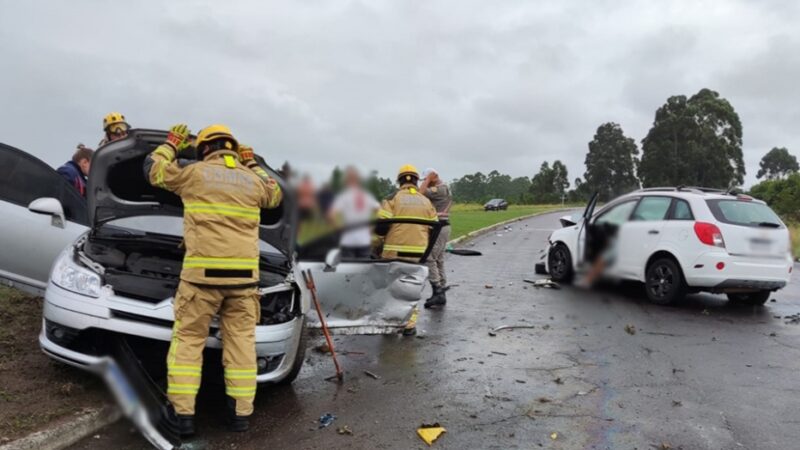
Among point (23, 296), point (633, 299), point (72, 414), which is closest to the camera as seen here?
point (72, 414)

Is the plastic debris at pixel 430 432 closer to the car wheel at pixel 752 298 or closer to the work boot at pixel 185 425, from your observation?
the work boot at pixel 185 425

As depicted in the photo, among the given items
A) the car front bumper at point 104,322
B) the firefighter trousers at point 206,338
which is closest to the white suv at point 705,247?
the car front bumper at point 104,322

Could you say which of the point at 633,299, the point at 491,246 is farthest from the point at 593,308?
the point at 491,246

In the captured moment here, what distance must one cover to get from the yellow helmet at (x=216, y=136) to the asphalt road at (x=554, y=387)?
1896 mm

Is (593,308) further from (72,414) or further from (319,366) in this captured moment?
(72,414)

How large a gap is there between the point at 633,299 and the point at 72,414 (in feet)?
23.5

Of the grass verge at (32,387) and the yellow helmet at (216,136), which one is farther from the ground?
the yellow helmet at (216,136)

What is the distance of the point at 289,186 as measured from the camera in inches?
170

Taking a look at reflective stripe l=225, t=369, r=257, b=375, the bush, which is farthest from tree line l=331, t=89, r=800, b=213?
the bush

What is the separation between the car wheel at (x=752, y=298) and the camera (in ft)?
28.4

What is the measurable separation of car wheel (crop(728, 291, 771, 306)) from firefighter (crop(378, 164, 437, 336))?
17.1 feet

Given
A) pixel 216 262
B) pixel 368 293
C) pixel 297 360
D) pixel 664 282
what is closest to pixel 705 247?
pixel 664 282

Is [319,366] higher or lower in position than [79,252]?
lower

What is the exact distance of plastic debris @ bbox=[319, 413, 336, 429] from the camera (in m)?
4.05
